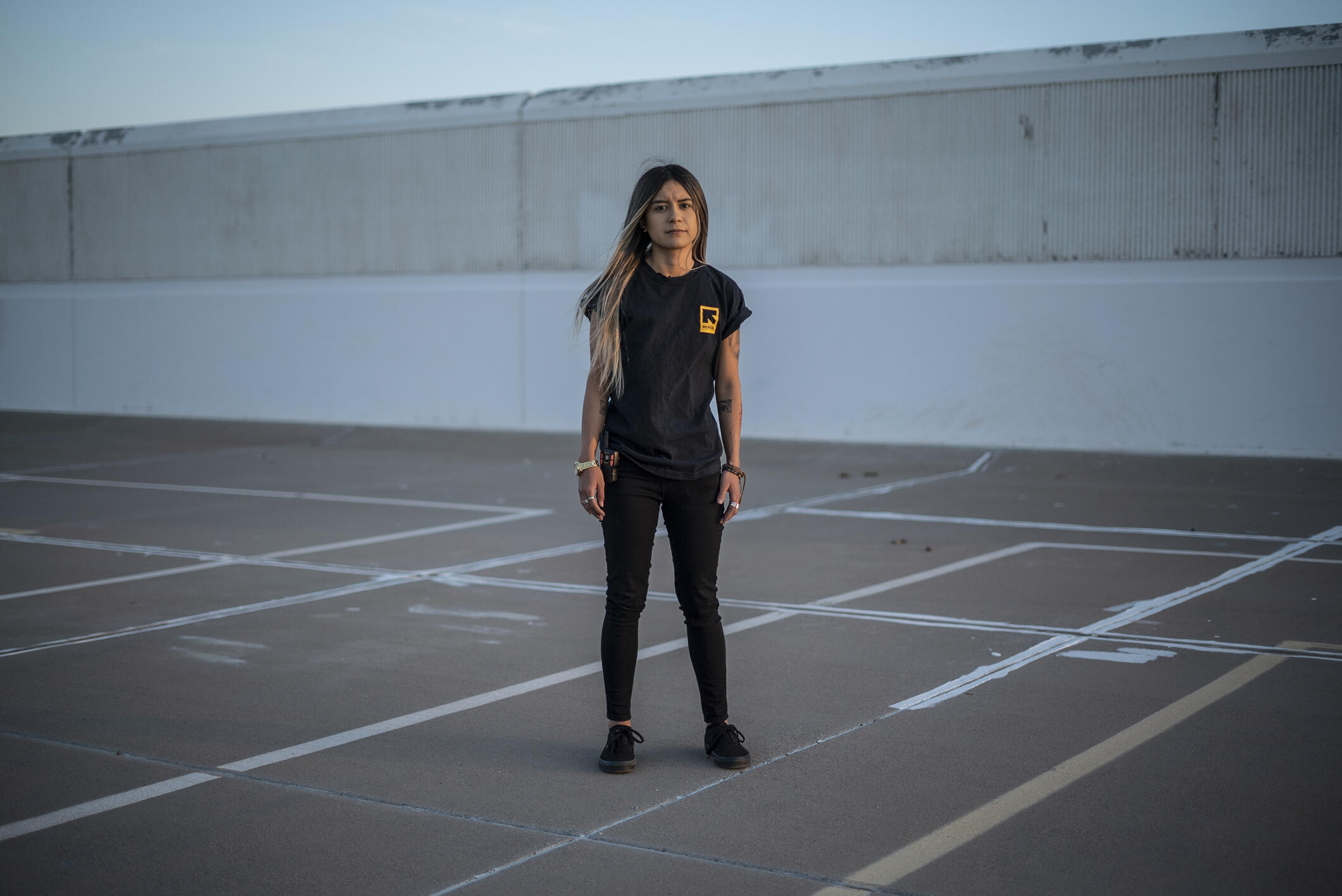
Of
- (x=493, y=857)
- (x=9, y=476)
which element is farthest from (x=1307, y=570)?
(x=9, y=476)

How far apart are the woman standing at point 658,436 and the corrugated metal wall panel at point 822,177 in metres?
13.0

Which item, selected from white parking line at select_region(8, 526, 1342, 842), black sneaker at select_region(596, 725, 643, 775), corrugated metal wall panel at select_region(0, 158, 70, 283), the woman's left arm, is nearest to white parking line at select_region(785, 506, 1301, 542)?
white parking line at select_region(8, 526, 1342, 842)

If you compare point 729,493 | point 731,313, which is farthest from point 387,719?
point 731,313

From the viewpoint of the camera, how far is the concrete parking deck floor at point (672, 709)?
3.80 metres

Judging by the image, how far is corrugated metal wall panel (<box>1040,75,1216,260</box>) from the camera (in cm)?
1568

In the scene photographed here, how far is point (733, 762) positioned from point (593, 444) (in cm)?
125

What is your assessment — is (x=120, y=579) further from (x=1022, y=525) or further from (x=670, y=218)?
(x=1022, y=525)

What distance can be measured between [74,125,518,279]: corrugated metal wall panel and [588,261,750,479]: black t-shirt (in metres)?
15.8

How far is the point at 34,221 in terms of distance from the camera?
2455 cm

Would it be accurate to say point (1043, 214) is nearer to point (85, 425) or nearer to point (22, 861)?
point (22, 861)

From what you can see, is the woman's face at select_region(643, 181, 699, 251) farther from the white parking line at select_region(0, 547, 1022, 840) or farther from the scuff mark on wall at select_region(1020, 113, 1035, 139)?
the scuff mark on wall at select_region(1020, 113, 1035, 139)

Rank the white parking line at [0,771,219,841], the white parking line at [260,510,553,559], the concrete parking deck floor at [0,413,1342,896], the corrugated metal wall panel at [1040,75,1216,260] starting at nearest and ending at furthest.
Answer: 1. the concrete parking deck floor at [0,413,1342,896]
2. the white parking line at [0,771,219,841]
3. the white parking line at [260,510,553,559]
4. the corrugated metal wall panel at [1040,75,1216,260]

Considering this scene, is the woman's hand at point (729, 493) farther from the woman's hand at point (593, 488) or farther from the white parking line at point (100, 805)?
the white parking line at point (100, 805)

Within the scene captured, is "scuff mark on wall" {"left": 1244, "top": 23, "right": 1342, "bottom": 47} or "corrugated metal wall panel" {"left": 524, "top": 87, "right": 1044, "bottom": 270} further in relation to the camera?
"corrugated metal wall panel" {"left": 524, "top": 87, "right": 1044, "bottom": 270}
